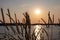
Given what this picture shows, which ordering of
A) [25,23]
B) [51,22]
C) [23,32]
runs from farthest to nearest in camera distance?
1. [51,22]
2. [23,32]
3. [25,23]

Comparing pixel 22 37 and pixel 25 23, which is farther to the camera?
pixel 22 37

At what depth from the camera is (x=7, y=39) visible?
330 centimetres

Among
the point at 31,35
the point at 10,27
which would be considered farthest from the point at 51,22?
the point at 10,27

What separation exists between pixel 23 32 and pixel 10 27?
240 millimetres

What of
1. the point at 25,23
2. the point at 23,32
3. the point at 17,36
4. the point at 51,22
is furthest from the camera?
the point at 51,22

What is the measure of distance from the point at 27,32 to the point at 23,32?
0.16 m

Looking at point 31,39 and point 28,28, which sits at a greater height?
point 28,28

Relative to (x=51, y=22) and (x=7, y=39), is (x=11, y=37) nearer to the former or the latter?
(x=7, y=39)

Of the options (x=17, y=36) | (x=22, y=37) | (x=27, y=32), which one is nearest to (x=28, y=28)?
(x=27, y=32)

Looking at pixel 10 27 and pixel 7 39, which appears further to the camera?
pixel 7 39

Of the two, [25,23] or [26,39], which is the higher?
[25,23]

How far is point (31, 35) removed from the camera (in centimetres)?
283

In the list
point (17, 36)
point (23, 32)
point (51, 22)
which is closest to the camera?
point (23, 32)

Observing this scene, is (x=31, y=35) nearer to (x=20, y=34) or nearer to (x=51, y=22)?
(x=20, y=34)
